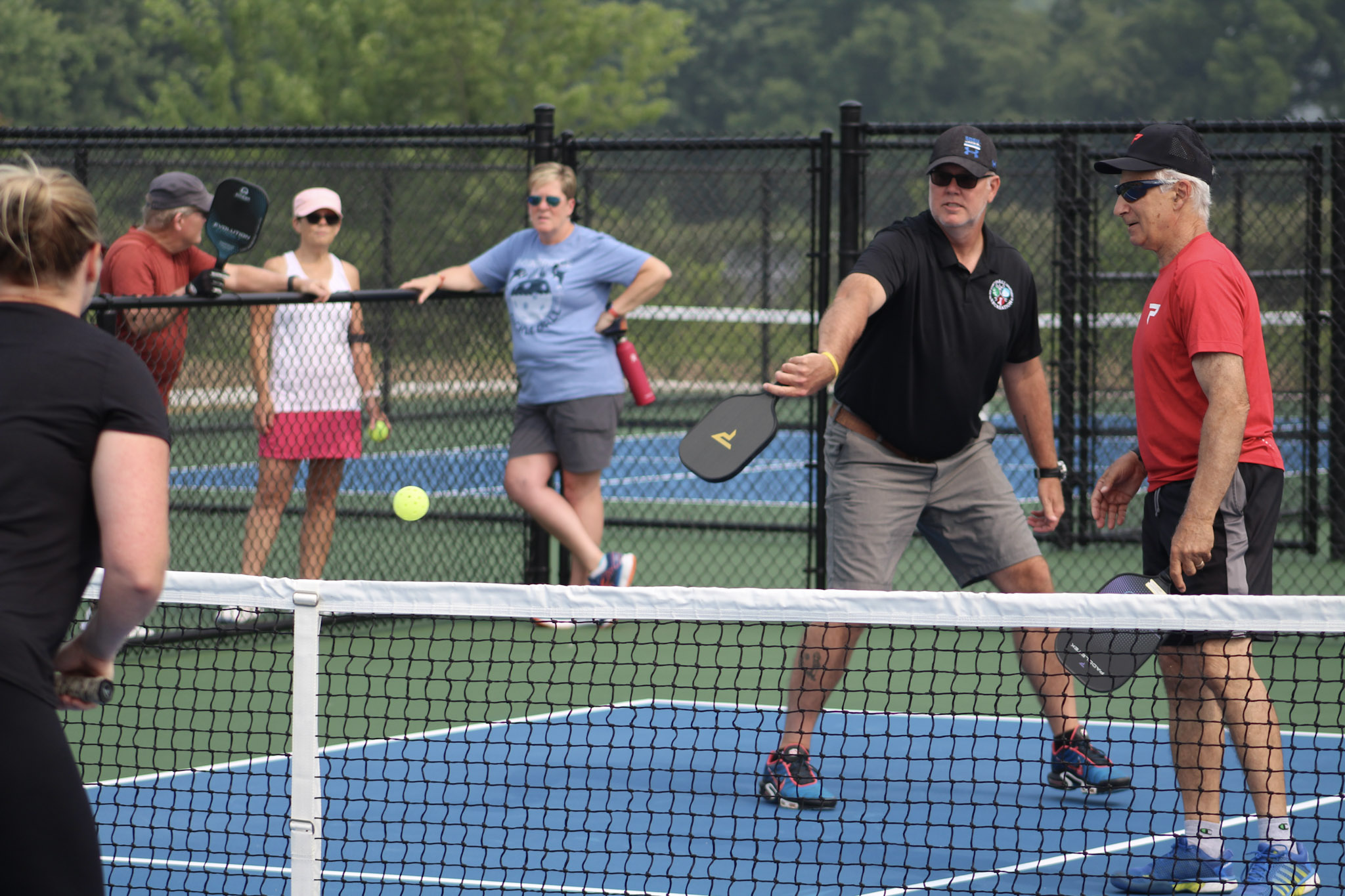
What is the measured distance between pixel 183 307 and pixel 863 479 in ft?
8.86

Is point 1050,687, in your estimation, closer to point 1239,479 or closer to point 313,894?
point 1239,479

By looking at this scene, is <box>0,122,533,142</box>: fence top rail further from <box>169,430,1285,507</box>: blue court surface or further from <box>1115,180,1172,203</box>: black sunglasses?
<box>1115,180,1172,203</box>: black sunglasses

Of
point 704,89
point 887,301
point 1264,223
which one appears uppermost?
point 704,89

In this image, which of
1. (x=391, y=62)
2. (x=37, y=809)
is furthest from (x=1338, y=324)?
(x=391, y=62)

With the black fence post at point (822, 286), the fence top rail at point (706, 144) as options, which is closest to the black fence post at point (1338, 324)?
the black fence post at point (822, 286)

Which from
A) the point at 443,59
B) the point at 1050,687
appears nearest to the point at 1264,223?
the point at 1050,687

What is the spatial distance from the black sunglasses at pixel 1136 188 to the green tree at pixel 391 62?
2036 centimetres

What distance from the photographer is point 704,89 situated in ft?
192

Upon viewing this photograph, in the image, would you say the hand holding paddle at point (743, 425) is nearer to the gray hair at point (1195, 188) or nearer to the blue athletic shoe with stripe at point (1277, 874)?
the gray hair at point (1195, 188)

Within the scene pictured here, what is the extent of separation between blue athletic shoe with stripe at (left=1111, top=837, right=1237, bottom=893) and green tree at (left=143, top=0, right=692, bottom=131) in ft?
68.6

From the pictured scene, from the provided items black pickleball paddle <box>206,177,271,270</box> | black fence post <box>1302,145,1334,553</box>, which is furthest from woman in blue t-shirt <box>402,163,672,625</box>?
black fence post <box>1302,145,1334,553</box>

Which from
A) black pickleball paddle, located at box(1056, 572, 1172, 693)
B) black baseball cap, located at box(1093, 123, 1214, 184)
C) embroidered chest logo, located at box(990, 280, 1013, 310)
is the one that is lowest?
black pickleball paddle, located at box(1056, 572, 1172, 693)

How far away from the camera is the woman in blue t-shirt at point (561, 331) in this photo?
6777mm

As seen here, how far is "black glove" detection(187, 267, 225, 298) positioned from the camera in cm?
585
